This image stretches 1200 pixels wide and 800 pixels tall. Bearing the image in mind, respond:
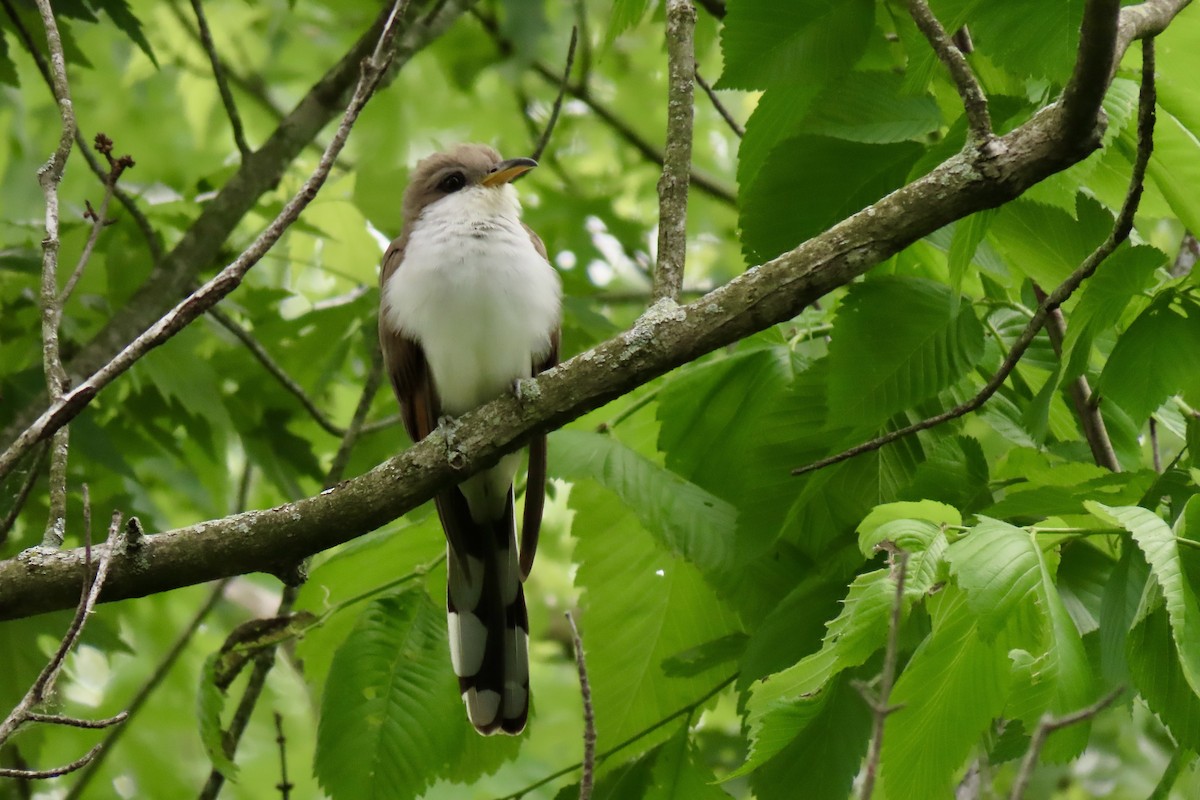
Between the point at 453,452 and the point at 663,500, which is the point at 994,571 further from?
the point at 453,452

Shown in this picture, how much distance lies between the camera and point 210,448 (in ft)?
18.0

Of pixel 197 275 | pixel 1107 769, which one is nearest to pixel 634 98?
pixel 197 275

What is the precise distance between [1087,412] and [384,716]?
2.30 metres

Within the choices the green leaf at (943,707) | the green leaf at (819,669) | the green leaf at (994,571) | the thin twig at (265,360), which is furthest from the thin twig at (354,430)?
the green leaf at (994,571)

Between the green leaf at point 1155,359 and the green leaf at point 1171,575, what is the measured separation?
0.57 meters

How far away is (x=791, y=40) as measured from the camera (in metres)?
3.35

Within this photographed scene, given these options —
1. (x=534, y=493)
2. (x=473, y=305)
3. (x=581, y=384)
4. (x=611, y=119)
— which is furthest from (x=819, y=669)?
(x=611, y=119)

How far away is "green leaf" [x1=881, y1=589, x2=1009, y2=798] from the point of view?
2.61 meters

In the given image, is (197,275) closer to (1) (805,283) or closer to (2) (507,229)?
(2) (507,229)

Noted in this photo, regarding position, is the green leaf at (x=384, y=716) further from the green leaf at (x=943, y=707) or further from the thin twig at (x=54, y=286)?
the green leaf at (x=943, y=707)

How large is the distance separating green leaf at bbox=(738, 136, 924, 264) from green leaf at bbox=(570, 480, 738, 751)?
1035mm

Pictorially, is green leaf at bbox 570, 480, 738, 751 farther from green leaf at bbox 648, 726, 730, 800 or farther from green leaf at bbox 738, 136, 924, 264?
green leaf at bbox 738, 136, 924, 264

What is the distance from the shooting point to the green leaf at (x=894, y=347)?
3.34 m

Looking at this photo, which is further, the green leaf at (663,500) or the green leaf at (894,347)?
the green leaf at (663,500)
